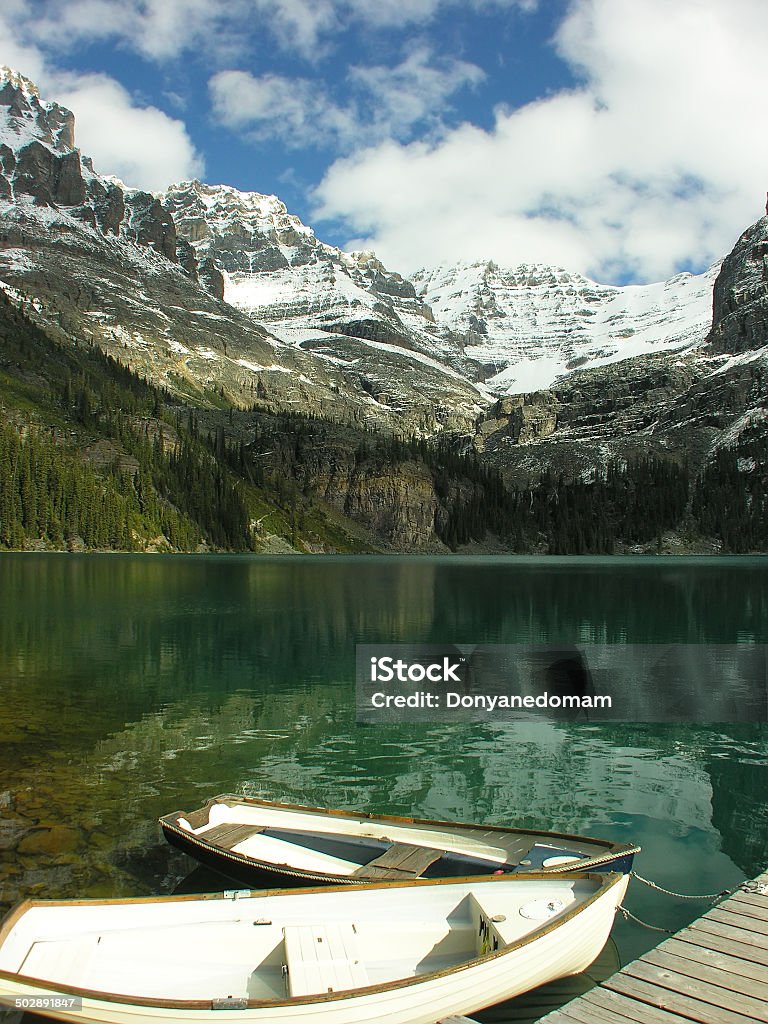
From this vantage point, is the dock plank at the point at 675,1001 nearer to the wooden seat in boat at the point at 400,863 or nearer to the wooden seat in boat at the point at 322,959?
the wooden seat in boat at the point at 322,959

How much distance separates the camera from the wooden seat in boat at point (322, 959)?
11.5 meters

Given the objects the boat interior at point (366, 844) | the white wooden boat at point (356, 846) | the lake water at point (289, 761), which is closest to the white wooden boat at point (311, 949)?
the lake water at point (289, 761)

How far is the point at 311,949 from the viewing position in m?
12.4

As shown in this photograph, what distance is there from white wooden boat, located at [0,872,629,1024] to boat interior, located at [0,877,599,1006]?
2cm

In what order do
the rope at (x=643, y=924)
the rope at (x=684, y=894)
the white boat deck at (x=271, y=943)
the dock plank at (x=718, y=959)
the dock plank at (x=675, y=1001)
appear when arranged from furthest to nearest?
the rope at (x=643, y=924)
the rope at (x=684, y=894)
the white boat deck at (x=271, y=943)
the dock plank at (x=718, y=959)
the dock plank at (x=675, y=1001)

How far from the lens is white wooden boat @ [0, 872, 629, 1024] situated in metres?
10.5

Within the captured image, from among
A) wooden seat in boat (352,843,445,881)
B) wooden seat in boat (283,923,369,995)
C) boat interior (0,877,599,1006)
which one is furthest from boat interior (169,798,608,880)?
wooden seat in boat (283,923,369,995)

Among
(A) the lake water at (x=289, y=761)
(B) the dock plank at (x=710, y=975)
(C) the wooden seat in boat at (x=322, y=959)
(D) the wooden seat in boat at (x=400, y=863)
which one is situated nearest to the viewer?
(B) the dock plank at (x=710, y=975)

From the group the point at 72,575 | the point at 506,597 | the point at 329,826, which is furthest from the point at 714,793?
the point at 72,575

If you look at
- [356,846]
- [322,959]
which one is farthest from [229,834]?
[322,959]

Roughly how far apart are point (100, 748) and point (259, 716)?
807 cm

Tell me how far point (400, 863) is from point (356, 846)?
1667mm

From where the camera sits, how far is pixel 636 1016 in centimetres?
1002

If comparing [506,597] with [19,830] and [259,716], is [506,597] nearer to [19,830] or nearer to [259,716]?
[259,716]
